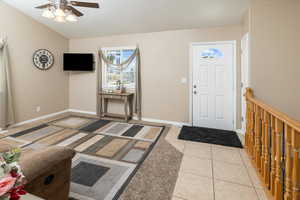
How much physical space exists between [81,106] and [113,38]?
8.23ft

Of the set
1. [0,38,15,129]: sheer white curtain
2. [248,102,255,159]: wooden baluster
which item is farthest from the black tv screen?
[248,102,255,159]: wooden baluster

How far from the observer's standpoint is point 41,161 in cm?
108

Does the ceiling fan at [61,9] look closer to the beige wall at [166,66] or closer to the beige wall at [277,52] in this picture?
the beige wall at [166,66]

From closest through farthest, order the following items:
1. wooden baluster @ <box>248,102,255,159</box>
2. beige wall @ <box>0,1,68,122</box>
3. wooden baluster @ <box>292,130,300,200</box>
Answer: wooden baluster @ <box>292,130,300,200</box> → wooden baluster @ <box>248,102,255,159</box> → beige wall @ <box>0,1,68,122</box>

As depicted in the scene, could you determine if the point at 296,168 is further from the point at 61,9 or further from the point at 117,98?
the point at 117,98

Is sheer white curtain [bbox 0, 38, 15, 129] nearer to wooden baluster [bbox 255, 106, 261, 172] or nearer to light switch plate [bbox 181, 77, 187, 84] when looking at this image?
light switch plate [bbox 181, 77, 187, 84]

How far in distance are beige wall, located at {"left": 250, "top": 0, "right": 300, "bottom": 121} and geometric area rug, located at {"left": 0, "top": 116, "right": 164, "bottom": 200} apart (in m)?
2.31

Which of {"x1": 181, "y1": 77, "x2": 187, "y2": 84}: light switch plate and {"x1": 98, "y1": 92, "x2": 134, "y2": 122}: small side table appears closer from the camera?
{"x1": 181, "y1": 77, "x2": 187, "y2": 84}: light switch plate

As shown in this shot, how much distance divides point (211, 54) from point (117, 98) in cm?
277

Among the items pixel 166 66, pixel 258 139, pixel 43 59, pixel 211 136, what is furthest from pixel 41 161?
pixel 43 59

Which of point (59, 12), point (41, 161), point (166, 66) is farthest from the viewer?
point (166, 66)

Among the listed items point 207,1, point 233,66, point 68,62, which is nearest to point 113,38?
point 68,62

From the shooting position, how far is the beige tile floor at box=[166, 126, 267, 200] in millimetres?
1657

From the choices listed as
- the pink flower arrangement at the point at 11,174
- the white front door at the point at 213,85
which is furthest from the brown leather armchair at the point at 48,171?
the white front door at the point at 213,85
